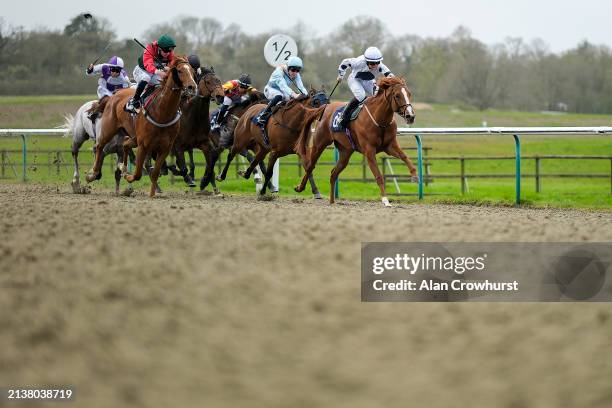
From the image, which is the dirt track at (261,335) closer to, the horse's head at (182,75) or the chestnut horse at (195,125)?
the horse's head at (182,75)

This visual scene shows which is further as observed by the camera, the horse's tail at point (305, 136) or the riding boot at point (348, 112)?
the horse's tail at point (305, 136)

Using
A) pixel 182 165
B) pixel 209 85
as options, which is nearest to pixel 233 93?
pixel 209 85

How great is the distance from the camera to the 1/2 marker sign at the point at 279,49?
17.5 metres

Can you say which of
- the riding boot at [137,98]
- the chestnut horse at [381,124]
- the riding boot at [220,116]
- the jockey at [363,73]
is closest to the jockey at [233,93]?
the riding boot at [220,116]

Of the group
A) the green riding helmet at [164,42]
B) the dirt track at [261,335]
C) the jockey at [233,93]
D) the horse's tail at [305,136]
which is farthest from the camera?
the jockey at [233,93]

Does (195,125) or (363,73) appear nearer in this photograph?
(363,73)

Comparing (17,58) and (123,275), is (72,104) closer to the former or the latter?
(17,58)

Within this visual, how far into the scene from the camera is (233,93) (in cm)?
1620

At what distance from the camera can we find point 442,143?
39.6 metres

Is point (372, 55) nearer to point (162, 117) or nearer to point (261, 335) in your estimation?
point (162, 117)

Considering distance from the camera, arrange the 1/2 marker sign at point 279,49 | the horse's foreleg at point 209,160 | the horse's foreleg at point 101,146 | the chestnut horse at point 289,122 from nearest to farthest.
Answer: the chestnut horse at point 289,122, the horse's foreleg at point 101,146, the horse's foreleg at point 209,160, the 1/2 marker sign at point 279,49

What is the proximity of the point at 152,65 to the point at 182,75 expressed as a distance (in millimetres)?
1138

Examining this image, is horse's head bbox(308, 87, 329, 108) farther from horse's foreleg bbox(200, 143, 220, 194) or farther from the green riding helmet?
the green riding helmet

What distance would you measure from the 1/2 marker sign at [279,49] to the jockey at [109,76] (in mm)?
2855
